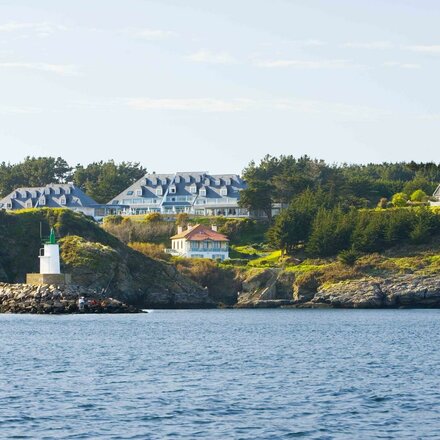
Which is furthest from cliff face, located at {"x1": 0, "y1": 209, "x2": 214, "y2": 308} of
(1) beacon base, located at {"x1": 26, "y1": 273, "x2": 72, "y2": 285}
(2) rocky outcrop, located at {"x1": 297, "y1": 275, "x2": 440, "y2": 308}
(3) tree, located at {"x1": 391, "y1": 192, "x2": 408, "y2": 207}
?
(3) tree, located at {"x1": 391, "y1": 192, "x2": 408, "y2": 207}

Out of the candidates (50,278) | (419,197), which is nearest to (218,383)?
(50,278)

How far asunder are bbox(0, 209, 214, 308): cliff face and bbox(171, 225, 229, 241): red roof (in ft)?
60.8

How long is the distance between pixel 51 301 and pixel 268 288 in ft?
106

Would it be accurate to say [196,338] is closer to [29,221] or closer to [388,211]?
[29,221]

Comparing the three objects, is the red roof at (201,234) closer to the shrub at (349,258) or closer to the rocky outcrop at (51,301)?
the shrub at (349,258)

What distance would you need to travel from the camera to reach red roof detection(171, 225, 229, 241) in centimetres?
15938

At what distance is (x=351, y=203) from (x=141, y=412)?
452 feet

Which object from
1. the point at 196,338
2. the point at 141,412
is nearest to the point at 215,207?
the point at 196,338

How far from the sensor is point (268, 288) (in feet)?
454

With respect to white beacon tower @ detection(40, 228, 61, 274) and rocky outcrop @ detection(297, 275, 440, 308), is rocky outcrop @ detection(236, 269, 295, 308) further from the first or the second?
white beacon tower @ detection(40, 228, 61, 274)

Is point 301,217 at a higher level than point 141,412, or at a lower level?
higher

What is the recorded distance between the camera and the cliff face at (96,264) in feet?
427

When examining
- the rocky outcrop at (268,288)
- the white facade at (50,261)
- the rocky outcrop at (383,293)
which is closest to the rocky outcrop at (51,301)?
the white facade at (50,261)

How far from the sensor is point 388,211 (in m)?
157
